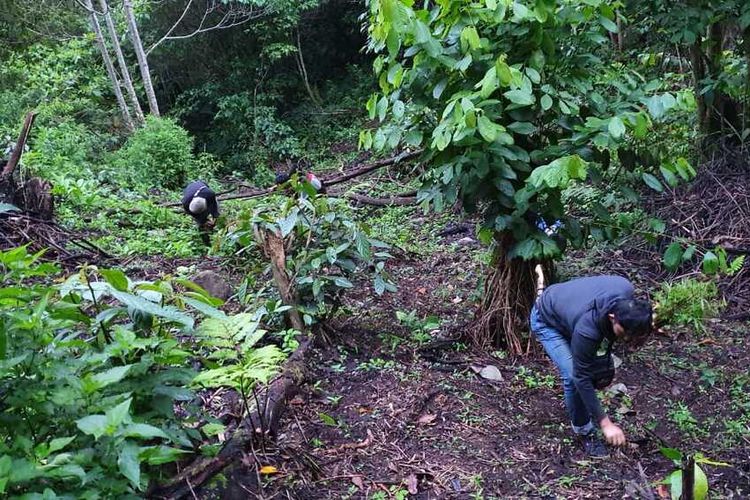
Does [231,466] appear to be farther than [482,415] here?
No

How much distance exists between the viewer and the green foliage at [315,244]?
14.0ft

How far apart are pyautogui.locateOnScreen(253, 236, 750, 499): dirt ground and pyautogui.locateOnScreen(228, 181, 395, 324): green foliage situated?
0.39m

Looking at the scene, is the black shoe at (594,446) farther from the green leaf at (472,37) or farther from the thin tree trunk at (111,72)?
the thin tree trunk at (111,72)

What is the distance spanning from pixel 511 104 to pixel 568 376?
1.67 metres

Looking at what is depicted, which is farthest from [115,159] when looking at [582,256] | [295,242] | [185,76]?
[582,256]

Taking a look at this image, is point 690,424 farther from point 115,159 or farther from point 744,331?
point 115,159

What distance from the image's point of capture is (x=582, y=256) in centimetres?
593

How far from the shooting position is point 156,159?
10.9 metres

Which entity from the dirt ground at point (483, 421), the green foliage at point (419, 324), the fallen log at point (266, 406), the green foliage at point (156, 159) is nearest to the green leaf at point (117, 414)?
the fallen log at point (266, 406)

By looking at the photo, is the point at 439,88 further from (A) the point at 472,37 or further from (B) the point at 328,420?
(B) the point at 328,420

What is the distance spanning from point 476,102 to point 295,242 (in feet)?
5.71

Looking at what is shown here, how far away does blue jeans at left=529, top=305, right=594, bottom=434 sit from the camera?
336cm

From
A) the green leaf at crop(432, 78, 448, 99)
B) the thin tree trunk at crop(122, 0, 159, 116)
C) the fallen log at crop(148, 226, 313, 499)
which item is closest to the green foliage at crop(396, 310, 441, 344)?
the fallen log at crop(148, 226, 313, 499)

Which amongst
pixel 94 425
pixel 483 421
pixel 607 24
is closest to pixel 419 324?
pixel 483 421
